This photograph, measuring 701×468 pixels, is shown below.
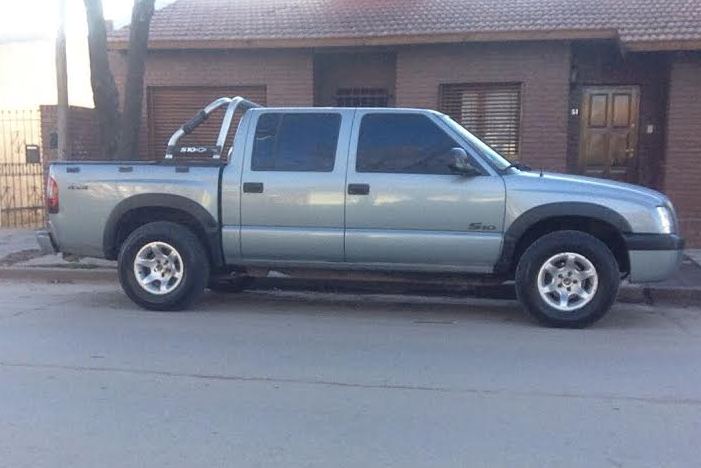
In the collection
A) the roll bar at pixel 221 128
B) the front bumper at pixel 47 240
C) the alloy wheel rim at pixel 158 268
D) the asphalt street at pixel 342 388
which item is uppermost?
the roll bar at pixel 221 128

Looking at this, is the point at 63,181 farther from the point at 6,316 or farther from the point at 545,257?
the point at 545,257

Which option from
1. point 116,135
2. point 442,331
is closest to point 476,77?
point 116,135

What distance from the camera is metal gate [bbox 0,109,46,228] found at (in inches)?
541

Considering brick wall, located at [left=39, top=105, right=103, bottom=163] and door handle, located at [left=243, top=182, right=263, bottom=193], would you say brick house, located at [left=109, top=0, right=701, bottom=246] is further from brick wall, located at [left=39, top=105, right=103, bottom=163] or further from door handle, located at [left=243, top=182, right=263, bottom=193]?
door handle, located at [left=243, top=182, right=263, bottom=193]

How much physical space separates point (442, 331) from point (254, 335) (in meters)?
1.71

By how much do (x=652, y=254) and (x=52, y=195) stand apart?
5877mm

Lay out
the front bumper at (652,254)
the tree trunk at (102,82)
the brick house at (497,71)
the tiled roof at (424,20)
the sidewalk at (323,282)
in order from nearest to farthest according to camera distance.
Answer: the front bumper at (652,254) → the sidewalk at (323,282) → the tree trunk at (102,82) → the tiled roof at (424,20) → the brick house at (497,71)

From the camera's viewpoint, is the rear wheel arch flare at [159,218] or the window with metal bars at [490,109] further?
the window with metal bars at [490,109]

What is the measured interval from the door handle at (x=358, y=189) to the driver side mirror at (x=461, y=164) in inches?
31.9

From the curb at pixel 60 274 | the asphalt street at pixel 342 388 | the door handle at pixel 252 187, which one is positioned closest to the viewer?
the asphalt street at pixel 342 388

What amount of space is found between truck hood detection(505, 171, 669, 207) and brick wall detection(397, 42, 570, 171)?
5.34m

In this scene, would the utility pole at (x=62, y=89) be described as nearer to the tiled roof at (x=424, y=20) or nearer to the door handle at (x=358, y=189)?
the tiled roof at (x=424, y=20)

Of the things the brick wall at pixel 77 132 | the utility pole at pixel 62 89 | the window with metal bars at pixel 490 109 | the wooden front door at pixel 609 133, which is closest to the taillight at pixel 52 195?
the utility pole at pixel 62 89

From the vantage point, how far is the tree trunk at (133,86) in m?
10.4
